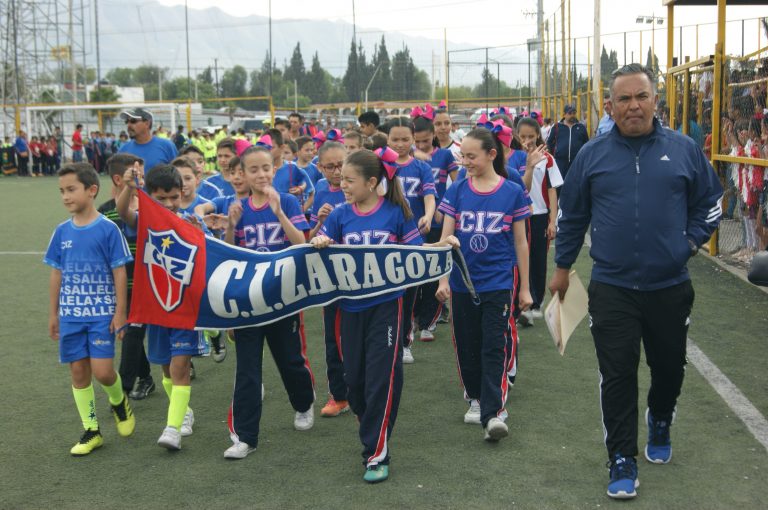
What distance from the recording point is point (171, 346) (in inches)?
A: 217

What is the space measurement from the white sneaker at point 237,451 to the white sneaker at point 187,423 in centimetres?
51

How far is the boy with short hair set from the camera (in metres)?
6.30

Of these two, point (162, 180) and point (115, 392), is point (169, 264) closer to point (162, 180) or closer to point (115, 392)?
point (162, 180)

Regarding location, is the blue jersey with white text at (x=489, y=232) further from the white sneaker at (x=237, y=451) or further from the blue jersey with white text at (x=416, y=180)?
the blue jersey with white text at (x=416, y=180)

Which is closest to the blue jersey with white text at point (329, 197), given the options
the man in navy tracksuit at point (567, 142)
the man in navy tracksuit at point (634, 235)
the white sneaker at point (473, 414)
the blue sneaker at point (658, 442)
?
the white sneaker at point (473, 414)

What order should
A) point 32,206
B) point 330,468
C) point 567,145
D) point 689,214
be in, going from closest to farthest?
Result: point 689,214 → point 330,468 → point 567,145 → point 32,206

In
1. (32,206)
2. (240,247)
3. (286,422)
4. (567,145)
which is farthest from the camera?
(32,206)

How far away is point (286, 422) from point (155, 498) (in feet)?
4.54

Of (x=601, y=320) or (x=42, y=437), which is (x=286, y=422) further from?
(x=601, y=320)

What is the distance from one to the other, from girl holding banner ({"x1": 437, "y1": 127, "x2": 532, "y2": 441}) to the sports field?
0.37 m

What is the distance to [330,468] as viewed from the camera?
5.01 metres

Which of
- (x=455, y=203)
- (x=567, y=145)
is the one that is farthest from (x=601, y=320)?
(x=567, y=145)

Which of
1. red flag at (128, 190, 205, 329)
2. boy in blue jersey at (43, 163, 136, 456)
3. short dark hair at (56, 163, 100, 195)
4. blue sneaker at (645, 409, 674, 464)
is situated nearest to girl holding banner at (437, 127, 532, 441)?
blue sneaker at (645, 409, 674, 464)

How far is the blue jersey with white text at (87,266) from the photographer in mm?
5328
